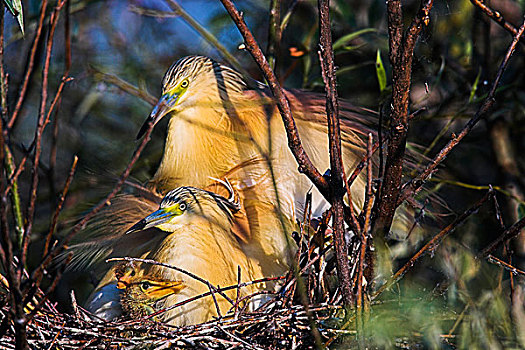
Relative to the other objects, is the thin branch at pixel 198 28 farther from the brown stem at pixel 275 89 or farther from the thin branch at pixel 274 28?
the brown stem at pixel 275 89

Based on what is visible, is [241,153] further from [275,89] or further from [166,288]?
[275,89]

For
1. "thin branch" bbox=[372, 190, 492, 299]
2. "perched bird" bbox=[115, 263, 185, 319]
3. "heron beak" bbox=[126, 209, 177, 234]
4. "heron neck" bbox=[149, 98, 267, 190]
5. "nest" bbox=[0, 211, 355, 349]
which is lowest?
"nest" bbox=[0, 211, 355, 349]

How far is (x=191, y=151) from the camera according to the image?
1.19 m

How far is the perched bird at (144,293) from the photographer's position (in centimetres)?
87

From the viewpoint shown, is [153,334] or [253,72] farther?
[253,72]

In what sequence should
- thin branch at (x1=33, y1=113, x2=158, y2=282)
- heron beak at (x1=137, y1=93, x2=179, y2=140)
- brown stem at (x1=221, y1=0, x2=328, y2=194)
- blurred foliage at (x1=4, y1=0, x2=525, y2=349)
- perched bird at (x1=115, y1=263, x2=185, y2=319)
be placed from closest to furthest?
thin branch at (x1=33, y1=113, x2=158, y2=282)
brown stem at (x1=221, y1=0, x2=328, y2=194)
perched bird at (x1=115, y1=263, x2=185, y2=319)
heron beak at (x1=137, y1=93, x2=179, y2=140)
blurred foliage at (x1=4, y1=0, x2=525, y2=349)

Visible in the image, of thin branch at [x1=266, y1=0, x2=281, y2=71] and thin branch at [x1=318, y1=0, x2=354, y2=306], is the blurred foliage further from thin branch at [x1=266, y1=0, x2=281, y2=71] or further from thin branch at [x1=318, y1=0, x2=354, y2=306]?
thin branch at [x1=318, y1=0, x2=354, y2=306]

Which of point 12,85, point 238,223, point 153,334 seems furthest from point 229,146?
point 12,85

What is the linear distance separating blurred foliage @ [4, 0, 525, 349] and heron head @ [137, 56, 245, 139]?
172 mm

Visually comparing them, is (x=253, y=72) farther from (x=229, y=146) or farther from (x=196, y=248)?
(x=196, y=248)

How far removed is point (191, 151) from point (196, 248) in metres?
0.29

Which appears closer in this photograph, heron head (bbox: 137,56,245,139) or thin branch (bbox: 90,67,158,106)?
heron head (bbox: 137,56,245,139)

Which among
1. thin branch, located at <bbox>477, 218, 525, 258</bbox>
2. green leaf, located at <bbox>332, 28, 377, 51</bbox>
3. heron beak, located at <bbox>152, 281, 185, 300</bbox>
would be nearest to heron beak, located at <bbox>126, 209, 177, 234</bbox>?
heron beak, located at <bbox>152, 281, 185, 300</bbox>

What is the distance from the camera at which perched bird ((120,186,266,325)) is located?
0.92 metres
